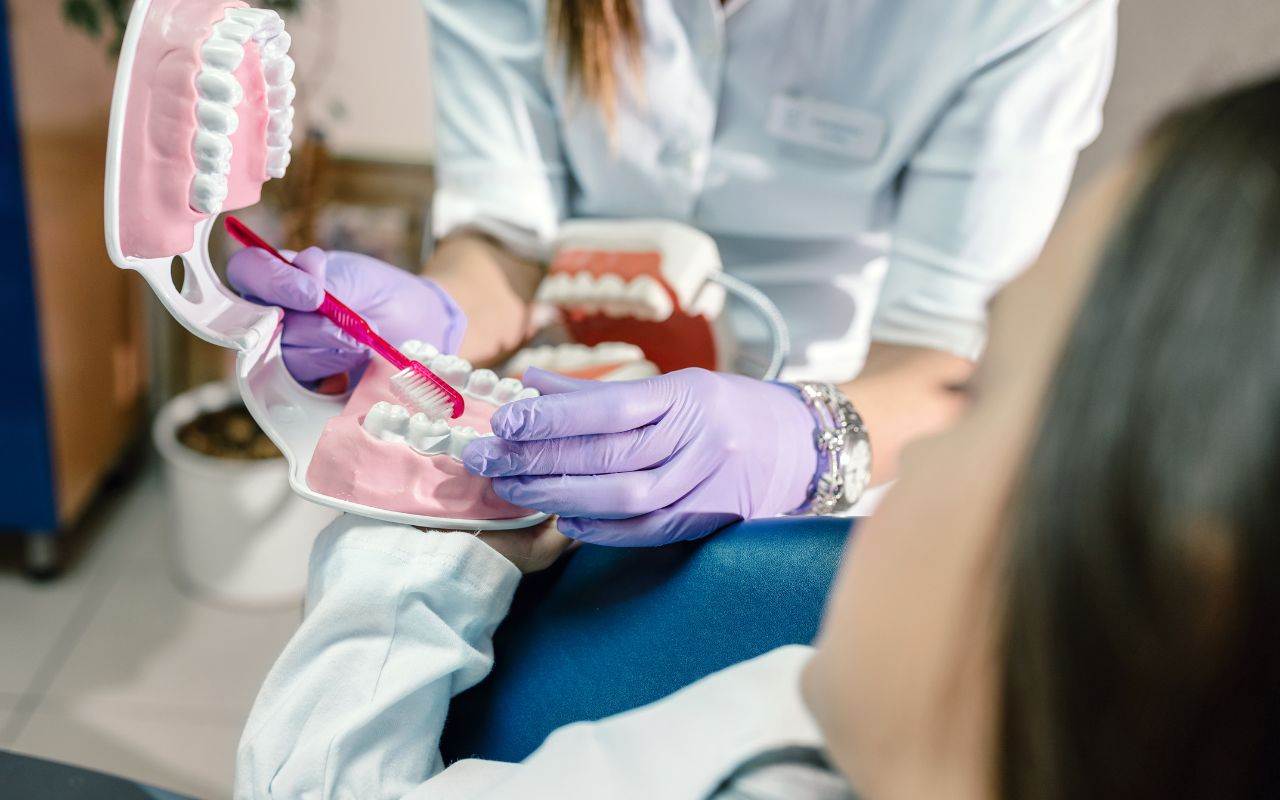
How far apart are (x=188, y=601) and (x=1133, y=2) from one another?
1634 millimetres

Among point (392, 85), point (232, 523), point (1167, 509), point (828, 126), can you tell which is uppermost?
point (1167, 509)

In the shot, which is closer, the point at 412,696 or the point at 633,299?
the point at 412,696

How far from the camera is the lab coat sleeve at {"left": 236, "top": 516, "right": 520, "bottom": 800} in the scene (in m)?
0.56

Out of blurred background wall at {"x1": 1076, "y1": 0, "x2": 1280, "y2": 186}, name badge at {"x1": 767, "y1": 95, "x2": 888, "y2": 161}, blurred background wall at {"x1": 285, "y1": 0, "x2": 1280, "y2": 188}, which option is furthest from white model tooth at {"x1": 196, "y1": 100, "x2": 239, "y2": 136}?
blurred background wall at {"x1": 285, "y1": 0, "x2": 1280, "y2": 188}

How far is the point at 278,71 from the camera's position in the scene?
0.60 meters

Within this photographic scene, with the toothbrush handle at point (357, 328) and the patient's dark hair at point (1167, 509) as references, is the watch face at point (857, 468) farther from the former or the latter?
the patient's dark hair at point (1167, 509)

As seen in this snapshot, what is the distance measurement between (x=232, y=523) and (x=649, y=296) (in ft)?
3.21

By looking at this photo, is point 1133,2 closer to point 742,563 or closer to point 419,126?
point 742,563

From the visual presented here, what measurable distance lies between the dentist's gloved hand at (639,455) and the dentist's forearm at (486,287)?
27 centimetres

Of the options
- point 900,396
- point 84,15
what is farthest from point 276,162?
point 84,15

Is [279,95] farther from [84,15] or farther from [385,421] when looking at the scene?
[84,15]

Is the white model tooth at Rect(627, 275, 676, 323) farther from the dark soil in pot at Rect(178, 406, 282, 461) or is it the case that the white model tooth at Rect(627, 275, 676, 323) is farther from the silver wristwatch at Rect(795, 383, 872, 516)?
the dark soil in pot at Rect(178, 406, 282, 461)

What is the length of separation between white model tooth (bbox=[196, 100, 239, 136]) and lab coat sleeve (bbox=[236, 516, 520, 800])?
240 millimetres

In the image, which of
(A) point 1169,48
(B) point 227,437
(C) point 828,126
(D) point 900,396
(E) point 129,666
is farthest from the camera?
(B) point 227,437
